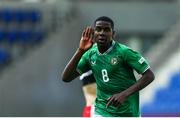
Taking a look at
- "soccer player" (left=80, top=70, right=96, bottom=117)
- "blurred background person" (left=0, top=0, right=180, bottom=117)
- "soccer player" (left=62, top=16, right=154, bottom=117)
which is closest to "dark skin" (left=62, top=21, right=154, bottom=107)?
"soccer player" (left=62, top=16, right=154, bottom=117)

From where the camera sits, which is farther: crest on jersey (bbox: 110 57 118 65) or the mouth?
crest on jersey (bbox: 110 57 118 65)

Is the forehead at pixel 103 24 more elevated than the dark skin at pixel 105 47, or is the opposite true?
the forehead at pixel 103 24

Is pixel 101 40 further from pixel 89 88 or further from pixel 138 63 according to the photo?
pixel 89 88

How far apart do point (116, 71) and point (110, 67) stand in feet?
0.23

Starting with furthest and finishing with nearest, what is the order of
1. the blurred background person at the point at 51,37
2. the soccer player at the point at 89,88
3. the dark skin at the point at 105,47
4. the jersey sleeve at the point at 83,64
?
the blurred background person at the point at 51,37, the soccer player at the point at 89,88, the jersey sleeve at the point at 83,64, the dark skin at the point at 105,47

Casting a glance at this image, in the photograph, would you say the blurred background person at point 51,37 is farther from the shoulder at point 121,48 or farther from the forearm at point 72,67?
the shoulder at point 121,48

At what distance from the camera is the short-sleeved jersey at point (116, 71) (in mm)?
8727

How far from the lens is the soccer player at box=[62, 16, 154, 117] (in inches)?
340

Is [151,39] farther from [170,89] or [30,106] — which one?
[170,89]

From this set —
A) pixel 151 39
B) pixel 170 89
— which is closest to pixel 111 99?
pixel 170 89

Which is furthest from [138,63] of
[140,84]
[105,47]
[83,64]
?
[83,64]

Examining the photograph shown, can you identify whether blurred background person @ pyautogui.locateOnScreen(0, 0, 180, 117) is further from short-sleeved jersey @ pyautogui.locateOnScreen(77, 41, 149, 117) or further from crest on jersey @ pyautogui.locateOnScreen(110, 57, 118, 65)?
crest on jersey @ pyautogui.locateOnScreen(110, 57, 118, 65)

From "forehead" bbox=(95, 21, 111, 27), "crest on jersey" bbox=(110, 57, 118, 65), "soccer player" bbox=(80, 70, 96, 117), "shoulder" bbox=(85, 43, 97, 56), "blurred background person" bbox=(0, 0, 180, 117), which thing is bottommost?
"blurred background person" bbox=(0, 0, 180, 117)

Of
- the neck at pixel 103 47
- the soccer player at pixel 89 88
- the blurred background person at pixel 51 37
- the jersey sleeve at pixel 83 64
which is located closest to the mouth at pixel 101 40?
the neck at pixel 103 47
